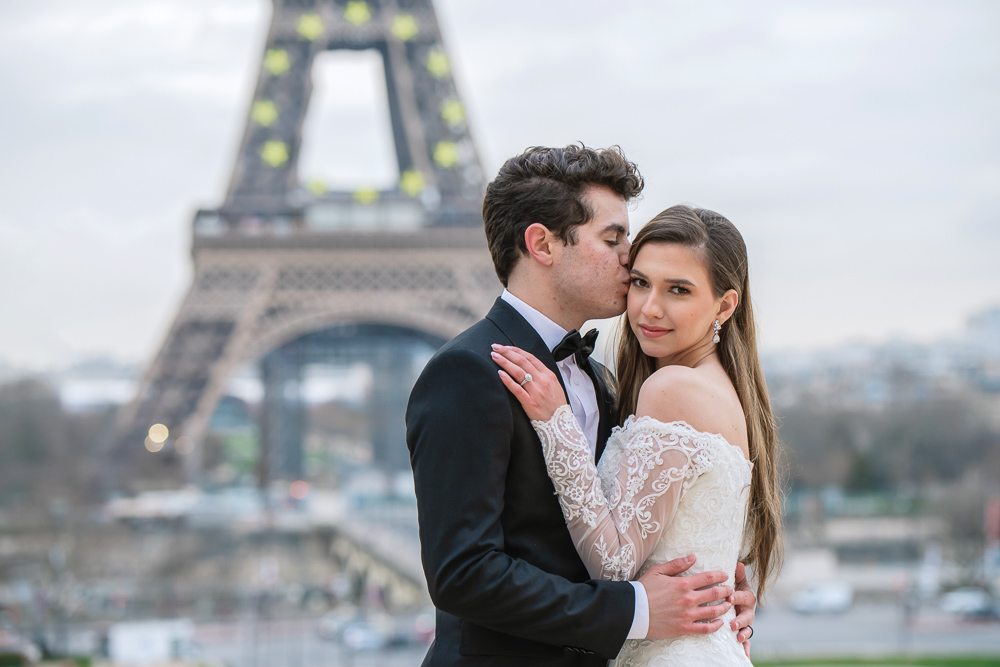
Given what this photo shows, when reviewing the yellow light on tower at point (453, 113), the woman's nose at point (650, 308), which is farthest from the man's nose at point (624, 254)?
the yellow light on tower at point (453, 113)

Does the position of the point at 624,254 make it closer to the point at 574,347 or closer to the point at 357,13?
the point at 574,347

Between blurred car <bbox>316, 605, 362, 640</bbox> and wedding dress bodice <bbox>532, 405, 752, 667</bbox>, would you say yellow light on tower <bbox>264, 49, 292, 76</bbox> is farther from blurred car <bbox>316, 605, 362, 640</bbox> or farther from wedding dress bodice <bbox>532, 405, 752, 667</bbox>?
wedding dress bodice <bbox>532, 405, 752, 667</bbox>

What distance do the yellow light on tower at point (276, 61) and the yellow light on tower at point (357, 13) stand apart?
1.58m

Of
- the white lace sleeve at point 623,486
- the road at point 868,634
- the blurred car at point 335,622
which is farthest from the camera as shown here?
the blurred car at point 335,622

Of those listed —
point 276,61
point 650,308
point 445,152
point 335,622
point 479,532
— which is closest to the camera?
point 479,532

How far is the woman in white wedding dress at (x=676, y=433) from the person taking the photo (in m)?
2.06

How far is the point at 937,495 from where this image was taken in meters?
21.1

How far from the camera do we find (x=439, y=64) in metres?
18.7

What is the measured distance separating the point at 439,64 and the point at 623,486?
17560 millimetres

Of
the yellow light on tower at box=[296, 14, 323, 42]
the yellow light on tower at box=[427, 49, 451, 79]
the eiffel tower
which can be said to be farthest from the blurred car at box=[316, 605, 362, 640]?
the yellow light on tower at box=[296, 14, 323, 42]

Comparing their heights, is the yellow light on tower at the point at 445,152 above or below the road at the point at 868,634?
above

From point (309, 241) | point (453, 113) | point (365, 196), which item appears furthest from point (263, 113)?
point (453, 113)

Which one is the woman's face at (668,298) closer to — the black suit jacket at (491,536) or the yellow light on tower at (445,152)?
the black suit jacket at (491,536)

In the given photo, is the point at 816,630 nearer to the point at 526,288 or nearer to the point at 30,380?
the point at 526,288
